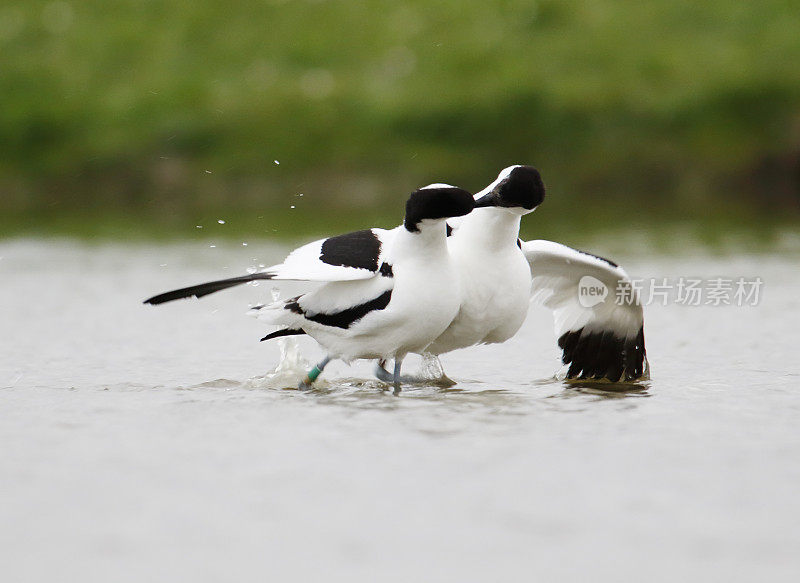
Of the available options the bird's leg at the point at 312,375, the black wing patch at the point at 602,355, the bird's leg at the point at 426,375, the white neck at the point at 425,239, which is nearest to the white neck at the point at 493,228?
the white neck at the point at 425,239

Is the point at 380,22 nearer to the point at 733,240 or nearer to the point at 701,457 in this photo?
the point at 733,240

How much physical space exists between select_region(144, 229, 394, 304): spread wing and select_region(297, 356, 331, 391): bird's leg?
939 mm

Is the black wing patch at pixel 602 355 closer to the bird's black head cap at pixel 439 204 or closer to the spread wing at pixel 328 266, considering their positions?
the spread wing at pixel 328 266

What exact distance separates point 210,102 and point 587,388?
106 feet

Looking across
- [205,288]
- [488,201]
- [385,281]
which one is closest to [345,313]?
[385,281]

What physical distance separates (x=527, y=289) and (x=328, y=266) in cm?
155

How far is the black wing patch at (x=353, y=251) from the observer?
935cm

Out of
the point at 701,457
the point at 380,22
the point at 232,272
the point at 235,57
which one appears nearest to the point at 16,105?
the point at 235,57

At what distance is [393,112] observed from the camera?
3878 centimetres

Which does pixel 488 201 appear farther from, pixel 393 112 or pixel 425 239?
pixel 393 112

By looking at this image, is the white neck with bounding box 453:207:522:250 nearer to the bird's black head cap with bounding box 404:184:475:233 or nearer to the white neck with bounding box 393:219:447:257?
the white neck with bounding box 393:219:447:257

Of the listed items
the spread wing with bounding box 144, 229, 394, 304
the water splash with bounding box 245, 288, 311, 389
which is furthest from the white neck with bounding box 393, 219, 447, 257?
the water splash with bounding box 245, 288, 311, 389

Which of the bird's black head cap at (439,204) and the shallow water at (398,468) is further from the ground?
the bird's black head cap at (439,204)

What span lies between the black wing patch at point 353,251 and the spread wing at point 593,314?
1438mm
